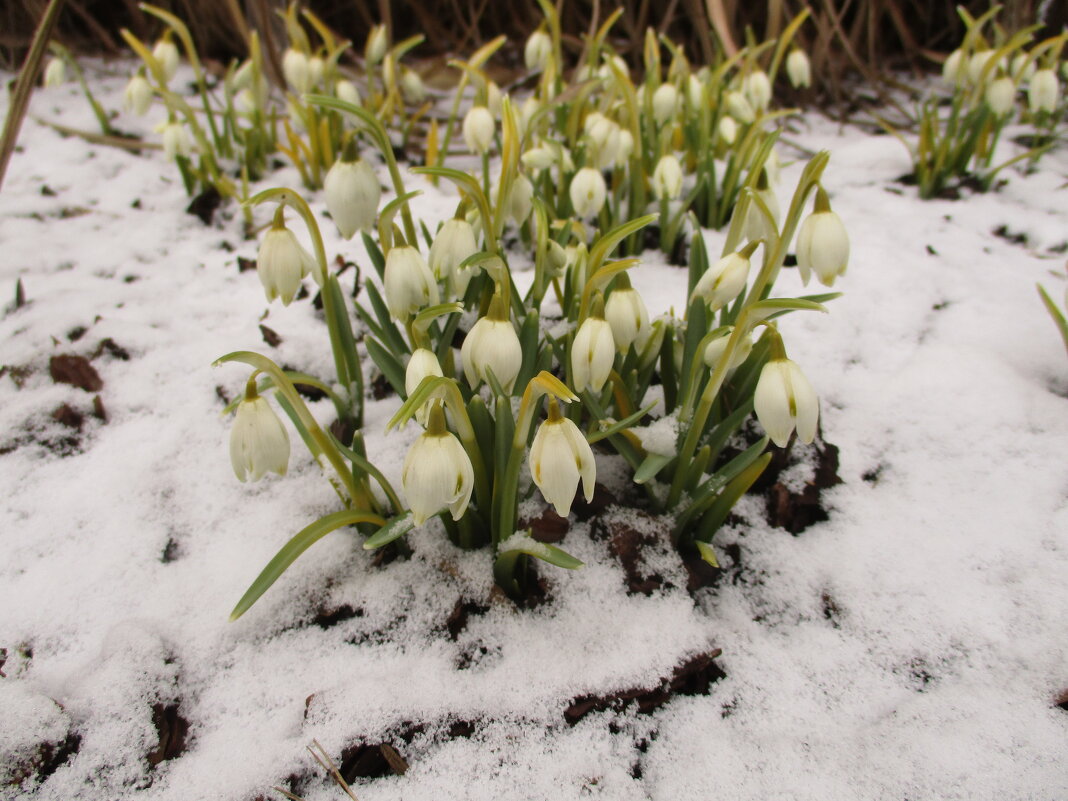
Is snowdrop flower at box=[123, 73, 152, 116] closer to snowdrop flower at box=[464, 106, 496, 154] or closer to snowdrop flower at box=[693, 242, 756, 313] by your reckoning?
snowdrop flower at box=[464, 106, 496, 154]

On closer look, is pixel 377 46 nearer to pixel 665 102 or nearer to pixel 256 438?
pixel 665 102

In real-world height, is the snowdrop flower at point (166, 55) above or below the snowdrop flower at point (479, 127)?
above

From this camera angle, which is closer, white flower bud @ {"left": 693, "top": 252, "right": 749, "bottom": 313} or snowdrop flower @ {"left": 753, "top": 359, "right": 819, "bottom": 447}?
snowdrop flower @ {"left": 753, "top": 359, "right": 819, "bottom": 447}

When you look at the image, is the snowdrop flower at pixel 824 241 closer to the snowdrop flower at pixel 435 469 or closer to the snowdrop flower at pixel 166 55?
the snowdrop flower at pixel 435 469

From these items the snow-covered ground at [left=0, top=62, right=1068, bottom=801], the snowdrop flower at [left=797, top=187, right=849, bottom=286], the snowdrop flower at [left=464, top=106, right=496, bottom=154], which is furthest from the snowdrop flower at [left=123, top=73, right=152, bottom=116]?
the snowdrop flower at [left=797, top=187, right=849, bottom=286]

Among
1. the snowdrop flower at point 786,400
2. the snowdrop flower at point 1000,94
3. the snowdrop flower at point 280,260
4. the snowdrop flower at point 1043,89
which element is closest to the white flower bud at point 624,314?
the snowdrop flower at point 786,400
